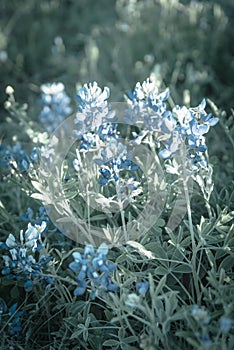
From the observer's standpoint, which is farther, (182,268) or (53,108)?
(53,108)

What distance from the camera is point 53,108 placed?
271 centimetres

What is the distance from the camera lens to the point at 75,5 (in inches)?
171

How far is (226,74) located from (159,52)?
46 cm

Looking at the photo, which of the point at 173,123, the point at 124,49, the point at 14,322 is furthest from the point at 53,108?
the point at 14,322

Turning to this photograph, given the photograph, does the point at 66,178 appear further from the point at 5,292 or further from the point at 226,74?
the point at 226,74

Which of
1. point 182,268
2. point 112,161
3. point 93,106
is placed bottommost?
point 182,268

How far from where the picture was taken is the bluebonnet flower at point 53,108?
8.61 feet

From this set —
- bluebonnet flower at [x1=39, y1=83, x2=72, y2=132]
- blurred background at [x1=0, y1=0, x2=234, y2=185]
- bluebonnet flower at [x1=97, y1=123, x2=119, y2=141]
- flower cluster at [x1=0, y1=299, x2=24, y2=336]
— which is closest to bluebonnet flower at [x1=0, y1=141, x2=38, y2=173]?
bluebonnet flower at [x1=97, y1=123, x2=119, y2=141]

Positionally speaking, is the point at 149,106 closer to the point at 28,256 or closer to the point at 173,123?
the point at 173,123

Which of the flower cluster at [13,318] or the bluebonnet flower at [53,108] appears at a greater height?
the bluebonnet flower at [53,108]

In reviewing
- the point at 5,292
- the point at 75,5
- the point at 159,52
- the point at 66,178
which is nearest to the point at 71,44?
the point at 75,5

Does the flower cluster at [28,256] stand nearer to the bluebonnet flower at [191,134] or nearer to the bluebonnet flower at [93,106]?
the bluebonnet flower at [93,106]

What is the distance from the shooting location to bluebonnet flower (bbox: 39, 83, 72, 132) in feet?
8.61

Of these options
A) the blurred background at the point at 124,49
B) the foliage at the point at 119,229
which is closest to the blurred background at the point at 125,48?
the blurred background at the point at 124,49
